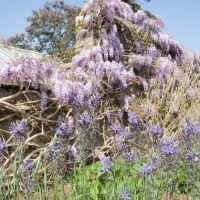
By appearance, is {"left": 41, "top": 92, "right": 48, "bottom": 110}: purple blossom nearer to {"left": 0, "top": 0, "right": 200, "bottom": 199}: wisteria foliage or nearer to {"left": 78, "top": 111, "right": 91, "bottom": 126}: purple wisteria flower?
{"left": 0, "top": 0, "right": 200, "bottom": 199}: wisteria foliage

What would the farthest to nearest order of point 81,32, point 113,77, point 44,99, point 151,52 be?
1. point 151,52
2. point 81,32
3. point 113,77
4. point 44,99

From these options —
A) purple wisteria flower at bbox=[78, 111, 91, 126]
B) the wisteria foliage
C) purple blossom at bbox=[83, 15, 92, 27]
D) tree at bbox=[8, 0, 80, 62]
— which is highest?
tree at bbox=[8, 0, 80, 62]

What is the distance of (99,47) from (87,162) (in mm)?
1895

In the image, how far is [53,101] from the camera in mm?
4965

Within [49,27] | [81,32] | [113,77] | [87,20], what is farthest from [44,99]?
[49,27]

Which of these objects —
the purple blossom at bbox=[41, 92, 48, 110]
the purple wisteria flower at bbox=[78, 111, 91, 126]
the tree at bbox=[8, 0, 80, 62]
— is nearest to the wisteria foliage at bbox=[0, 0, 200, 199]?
the purple blossom at bbox=[41, 92, 48, 110]

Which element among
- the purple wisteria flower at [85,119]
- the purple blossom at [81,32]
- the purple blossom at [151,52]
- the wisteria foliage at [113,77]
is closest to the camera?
the purple wisteria flower at [85,119]

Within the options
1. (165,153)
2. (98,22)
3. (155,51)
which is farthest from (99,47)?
(165,153)

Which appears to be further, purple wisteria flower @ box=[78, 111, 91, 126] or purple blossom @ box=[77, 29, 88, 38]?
purple blossom @ box=[77, 29, 88, 38]

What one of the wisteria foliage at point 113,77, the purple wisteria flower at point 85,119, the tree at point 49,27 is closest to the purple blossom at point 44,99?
the wisteria foliage at point 113,77

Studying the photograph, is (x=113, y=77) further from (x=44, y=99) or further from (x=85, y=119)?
(x=85, y=119)

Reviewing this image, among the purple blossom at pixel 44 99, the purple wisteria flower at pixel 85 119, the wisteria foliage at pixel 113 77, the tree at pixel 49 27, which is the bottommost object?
the purple wisteria flower at pixel 85 119

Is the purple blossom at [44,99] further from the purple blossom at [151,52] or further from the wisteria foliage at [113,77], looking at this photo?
the purple blossom at [151,52]

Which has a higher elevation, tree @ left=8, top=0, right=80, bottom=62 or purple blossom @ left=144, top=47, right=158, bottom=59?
tree @ left=8, top=0, right=80, bottom=62
